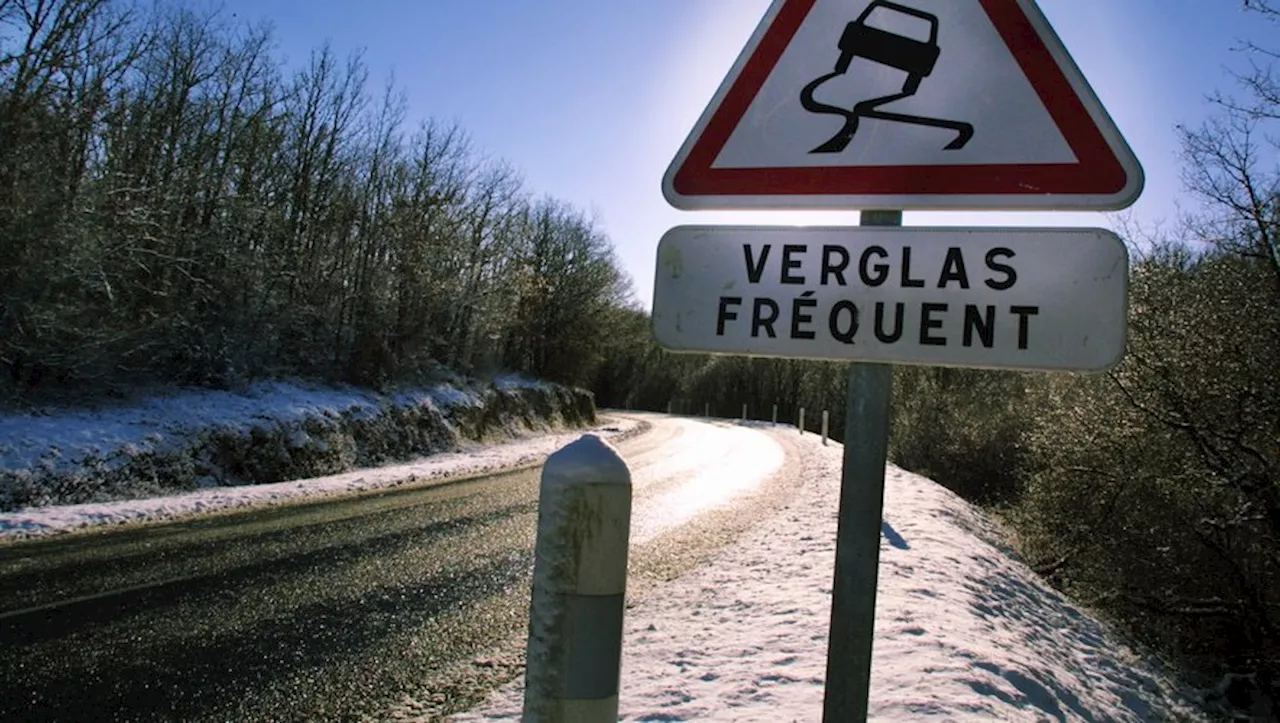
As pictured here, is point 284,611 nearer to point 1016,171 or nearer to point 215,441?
point 1016,171

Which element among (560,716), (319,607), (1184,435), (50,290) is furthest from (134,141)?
(1184,435)

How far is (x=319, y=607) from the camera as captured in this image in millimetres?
5145

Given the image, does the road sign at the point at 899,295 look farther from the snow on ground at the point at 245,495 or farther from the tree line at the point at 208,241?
the tree line at the point at 208,241

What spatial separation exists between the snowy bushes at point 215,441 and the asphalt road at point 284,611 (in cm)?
217

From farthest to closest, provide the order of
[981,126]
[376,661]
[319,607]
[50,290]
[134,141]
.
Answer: [134,141], [50,290], [319,607], [376,661], [981,126]

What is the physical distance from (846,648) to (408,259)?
21254mm

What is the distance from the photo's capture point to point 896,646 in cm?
399

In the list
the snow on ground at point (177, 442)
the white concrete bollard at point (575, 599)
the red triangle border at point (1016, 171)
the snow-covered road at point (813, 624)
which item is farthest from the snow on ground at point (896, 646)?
the red triangle border at point (1016, 171)

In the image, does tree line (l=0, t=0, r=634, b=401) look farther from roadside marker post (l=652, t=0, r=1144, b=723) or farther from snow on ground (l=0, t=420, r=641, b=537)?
roadside marker post (l=652, t=0, r=1144, b=723)

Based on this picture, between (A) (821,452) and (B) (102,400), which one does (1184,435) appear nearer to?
(A) (821,452)

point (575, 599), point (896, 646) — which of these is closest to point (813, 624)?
point (896, 646)

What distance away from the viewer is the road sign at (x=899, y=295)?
1.21m

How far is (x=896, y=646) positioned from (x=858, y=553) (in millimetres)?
3146

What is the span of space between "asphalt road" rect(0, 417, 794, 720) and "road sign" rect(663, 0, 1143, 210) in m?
3.35
